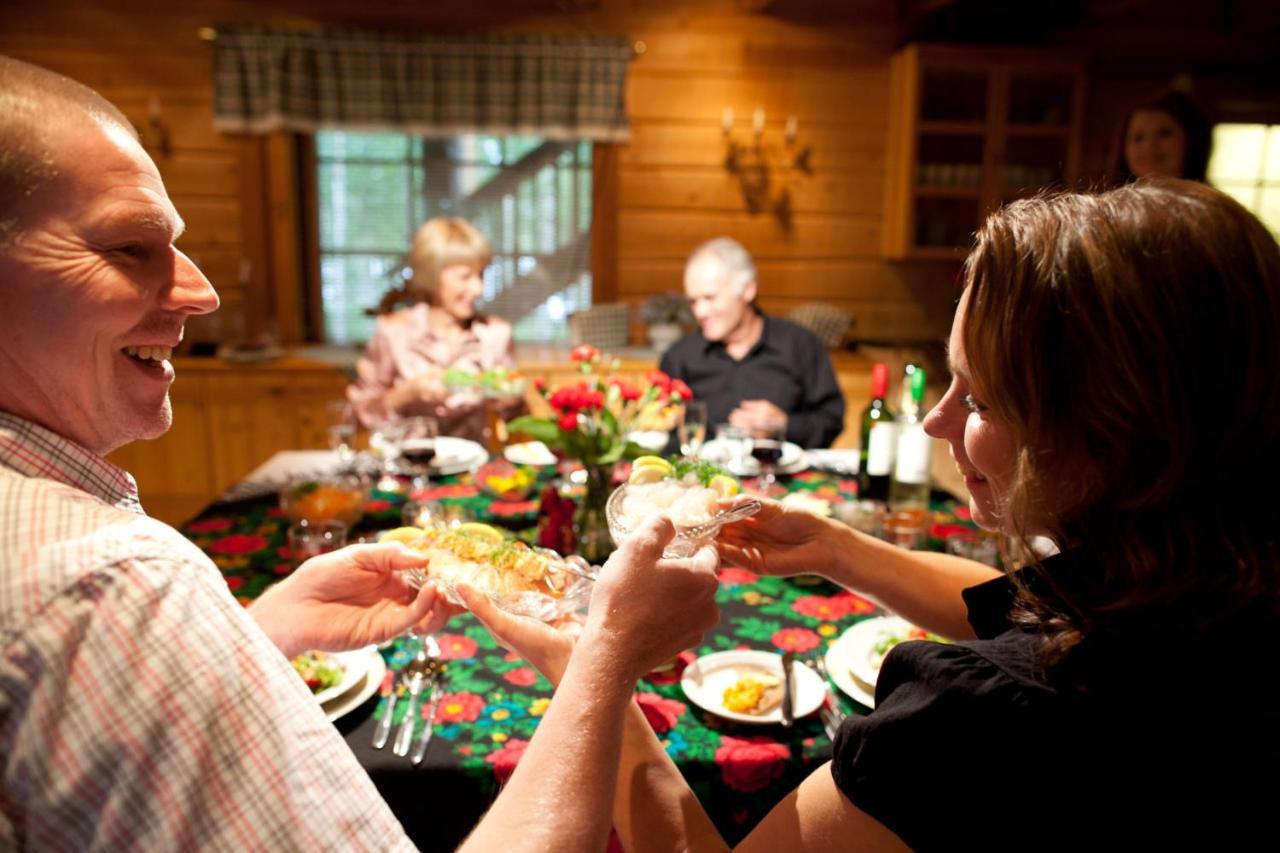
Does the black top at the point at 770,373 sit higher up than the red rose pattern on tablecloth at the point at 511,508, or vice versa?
the black top at the point at 770,373

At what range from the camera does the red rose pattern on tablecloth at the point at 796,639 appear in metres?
1.46

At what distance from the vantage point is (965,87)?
4.59 metres

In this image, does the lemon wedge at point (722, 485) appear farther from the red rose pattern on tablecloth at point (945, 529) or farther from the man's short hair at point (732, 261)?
the man's short hair at point (732, 261)

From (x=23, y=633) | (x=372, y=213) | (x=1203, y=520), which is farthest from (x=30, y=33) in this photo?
(x=1203, y=520)

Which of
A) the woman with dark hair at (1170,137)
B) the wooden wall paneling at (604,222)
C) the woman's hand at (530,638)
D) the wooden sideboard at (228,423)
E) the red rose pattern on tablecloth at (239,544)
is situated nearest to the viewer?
the woman's hand at (530,638)

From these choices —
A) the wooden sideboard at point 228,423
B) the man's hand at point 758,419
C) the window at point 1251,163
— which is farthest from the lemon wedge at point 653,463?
the window at point 1251,163

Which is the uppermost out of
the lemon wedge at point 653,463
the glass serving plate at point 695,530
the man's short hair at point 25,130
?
the man's short hair at point 25,130

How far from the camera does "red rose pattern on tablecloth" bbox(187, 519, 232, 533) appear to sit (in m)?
1.99

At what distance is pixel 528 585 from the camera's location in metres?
1.22

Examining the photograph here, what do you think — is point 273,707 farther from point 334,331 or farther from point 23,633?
point 334,331

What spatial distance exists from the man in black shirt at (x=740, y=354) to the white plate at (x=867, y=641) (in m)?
1.73

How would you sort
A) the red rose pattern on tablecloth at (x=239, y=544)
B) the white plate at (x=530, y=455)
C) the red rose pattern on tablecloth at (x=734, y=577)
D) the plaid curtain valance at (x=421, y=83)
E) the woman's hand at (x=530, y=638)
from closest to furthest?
1. the woman's hand at (x=530, y=638)
2. the red rose pattern on tablecloth at (x=734, y=577)
3. the red rose pattern on tablecloth at (x=239, y=544)
4. the white plate at (x=530, y=455)
5. the plaid curtain valance at (x=421, y=83)

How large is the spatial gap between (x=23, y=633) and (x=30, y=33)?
4962 millimetres

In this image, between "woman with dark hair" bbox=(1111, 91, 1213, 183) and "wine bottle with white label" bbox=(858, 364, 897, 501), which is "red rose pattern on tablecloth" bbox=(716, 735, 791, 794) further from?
"woman with dark hair" bbox=(1111, 91, 1213, 183)
